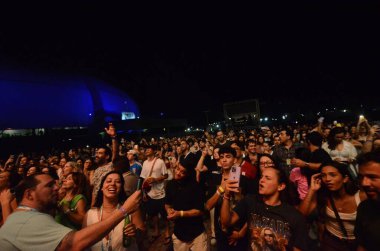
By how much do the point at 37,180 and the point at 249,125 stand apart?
80.8 ft

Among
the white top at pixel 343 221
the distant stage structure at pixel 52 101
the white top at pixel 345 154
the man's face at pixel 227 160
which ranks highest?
the distant stage structure at pixel 52 101

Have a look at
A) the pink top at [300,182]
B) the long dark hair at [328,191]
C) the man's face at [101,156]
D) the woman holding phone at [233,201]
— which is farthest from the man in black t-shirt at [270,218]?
the man's face at [101,156]

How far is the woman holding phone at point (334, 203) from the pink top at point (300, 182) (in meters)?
1.38

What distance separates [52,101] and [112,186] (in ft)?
151

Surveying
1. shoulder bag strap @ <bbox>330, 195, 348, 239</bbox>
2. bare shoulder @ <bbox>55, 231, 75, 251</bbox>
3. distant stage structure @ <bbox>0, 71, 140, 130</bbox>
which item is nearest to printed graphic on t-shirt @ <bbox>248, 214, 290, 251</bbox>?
shoulder bag strap @ <bbox>330, 195, 348, 239</bbox>

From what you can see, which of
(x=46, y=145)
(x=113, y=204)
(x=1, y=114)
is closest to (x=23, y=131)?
(x=1, y=114)

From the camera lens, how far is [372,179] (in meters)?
2.33

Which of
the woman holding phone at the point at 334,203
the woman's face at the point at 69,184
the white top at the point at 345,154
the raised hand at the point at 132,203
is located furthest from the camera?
the white top at the point at 345,154

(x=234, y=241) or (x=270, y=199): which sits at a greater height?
(x=270, y=199)

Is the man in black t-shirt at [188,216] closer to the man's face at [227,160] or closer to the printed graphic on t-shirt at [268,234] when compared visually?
the man's face at [227,160]

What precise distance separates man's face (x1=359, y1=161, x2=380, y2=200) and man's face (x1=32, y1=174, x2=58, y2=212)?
3178 millimetres

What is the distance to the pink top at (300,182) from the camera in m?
4.33

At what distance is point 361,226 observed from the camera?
7.34ft

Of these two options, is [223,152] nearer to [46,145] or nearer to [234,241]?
[234,241]
